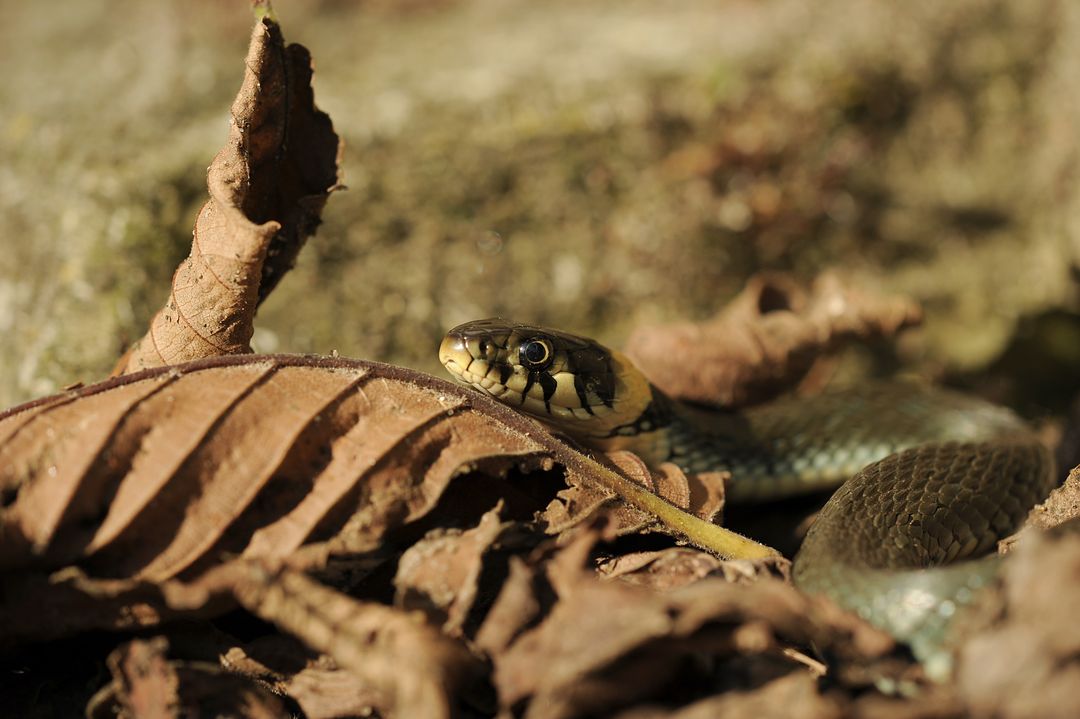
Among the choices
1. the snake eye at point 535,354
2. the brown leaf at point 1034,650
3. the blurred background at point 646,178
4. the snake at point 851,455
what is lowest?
the snake at point 851,455

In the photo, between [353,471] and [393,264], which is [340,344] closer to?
[393,264]

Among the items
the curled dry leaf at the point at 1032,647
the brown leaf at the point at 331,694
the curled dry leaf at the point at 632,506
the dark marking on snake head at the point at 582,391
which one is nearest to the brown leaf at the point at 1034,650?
the curled dry leaf at the point at 1032,647

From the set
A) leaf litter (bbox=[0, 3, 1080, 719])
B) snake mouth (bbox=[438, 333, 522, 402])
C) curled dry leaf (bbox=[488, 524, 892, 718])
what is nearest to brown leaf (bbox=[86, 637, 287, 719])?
leaf litter (bbox=[0, 3, 1080, 719])

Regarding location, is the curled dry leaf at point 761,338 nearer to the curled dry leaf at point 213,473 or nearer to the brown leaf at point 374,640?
the curled dry leaf at point 213,473

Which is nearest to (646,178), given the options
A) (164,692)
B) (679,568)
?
(679,568)

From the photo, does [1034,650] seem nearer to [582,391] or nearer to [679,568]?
[679,568]
